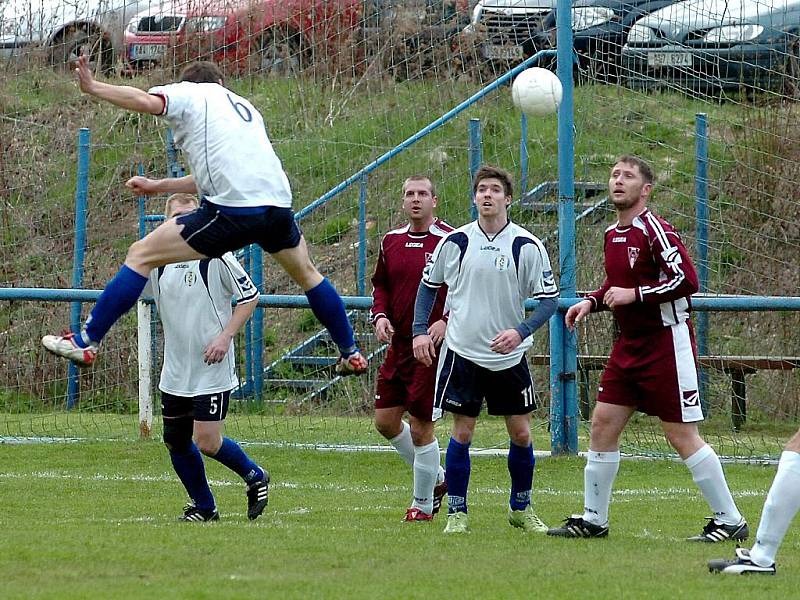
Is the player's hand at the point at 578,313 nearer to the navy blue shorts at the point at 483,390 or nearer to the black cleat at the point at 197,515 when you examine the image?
the navy blue shorts at the point at 483,390

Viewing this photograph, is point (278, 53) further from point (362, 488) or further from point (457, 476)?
point (457, 476)

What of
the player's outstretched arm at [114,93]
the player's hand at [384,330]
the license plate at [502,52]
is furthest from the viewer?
the license plate at [502,52]

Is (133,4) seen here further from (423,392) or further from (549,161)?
(423,392)

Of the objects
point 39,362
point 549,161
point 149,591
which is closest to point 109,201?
point 39,362

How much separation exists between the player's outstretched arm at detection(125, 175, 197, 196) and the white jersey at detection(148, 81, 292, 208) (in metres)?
0.43

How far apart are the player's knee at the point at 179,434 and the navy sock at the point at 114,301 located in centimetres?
146

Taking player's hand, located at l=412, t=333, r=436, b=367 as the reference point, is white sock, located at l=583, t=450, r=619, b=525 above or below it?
below

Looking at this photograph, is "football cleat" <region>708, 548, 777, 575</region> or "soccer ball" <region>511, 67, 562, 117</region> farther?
"soccer ball" <region>511, 67, 562, 117</region>

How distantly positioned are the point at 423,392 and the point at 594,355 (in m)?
5.39

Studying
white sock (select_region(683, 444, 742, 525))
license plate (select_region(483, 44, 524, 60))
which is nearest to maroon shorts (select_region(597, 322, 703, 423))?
white sock (select_region(683, 444, 742, 525))

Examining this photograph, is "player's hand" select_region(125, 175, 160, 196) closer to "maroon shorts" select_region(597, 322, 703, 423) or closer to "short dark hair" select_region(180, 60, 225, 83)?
"short dark hair" select_region(180, 60, 225, 83)

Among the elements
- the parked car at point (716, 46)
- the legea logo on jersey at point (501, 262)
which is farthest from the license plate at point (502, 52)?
the legea logo on jersey at point (501, 262)

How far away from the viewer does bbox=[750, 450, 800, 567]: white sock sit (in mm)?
5871

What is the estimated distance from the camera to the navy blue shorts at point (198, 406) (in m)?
8.16
